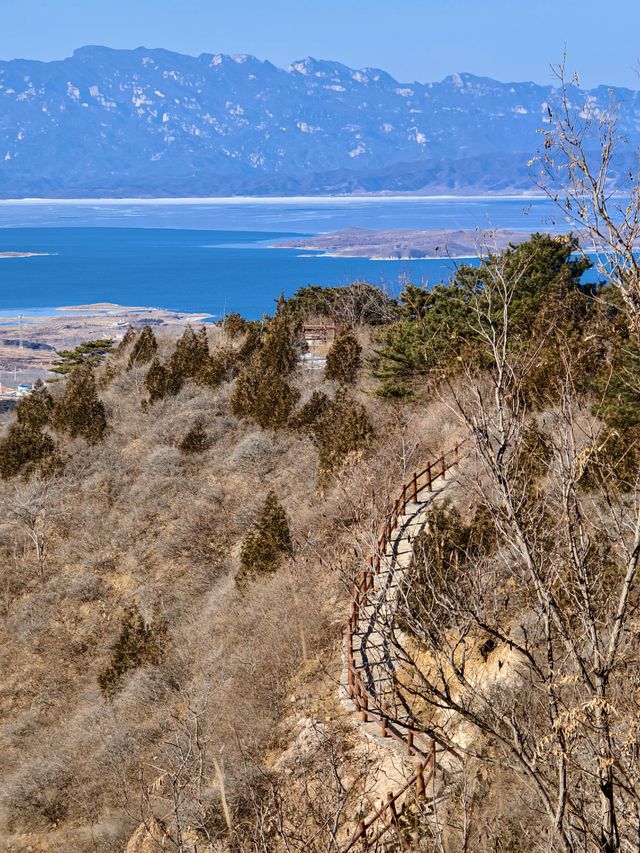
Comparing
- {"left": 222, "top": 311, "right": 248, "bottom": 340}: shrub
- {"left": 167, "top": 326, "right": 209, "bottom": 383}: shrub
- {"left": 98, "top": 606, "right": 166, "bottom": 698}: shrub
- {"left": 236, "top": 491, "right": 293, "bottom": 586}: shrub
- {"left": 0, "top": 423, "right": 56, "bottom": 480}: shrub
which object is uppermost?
{"left": 222, "top": 311, "right": 248, "bottom": 340}: shrub

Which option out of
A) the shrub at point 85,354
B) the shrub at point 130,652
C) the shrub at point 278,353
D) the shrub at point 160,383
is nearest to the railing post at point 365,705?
the shrub at point 130,652

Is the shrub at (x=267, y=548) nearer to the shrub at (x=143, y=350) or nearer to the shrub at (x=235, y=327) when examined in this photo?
the shrub at (x=143, y=350)

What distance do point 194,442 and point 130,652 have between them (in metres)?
9.98

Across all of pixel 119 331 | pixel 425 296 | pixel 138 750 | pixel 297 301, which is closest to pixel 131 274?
pixel 119 331

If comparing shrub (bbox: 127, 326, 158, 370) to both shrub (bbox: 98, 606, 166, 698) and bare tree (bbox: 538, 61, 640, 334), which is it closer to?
shrub (bbox: 98, 606, 166, 698)

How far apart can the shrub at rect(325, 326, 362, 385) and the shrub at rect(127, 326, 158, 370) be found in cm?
863

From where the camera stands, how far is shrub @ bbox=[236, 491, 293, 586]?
19531 millimetres

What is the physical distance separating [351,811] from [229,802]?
5.34 ft

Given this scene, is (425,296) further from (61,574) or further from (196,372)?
(61,574)

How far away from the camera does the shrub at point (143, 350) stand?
118 ft

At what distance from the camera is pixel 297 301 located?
4109cm

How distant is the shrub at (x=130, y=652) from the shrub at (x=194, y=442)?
8.55 m

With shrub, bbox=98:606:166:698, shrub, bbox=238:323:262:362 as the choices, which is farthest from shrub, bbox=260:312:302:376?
shrub, bbox=98:606:166:698

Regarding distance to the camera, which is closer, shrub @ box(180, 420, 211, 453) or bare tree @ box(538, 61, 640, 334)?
bare tree @ box(538, 61, 640, 334)
